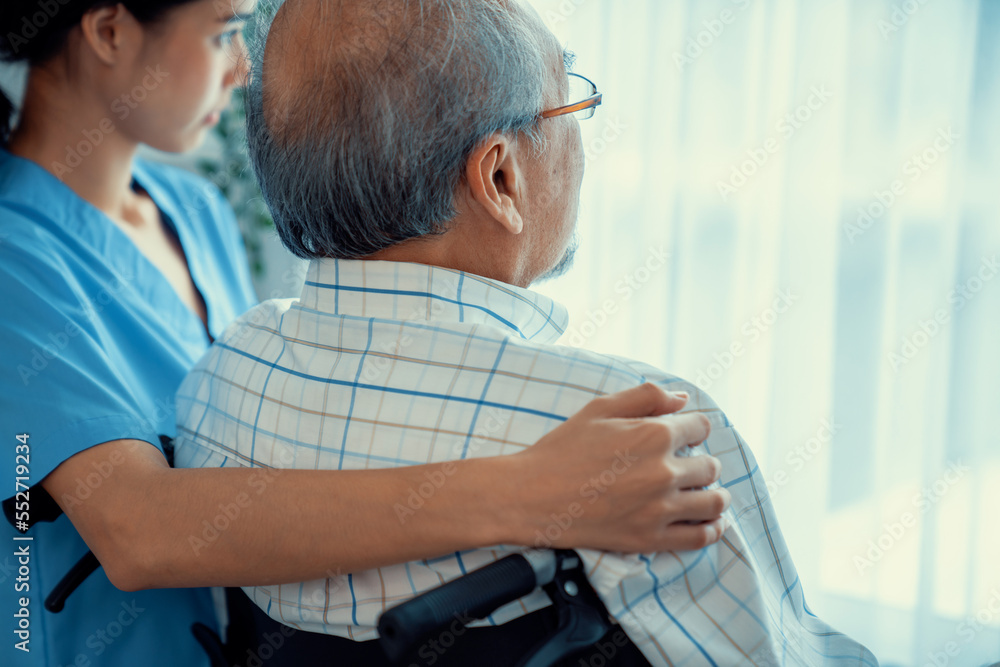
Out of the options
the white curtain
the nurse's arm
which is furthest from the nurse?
the white curtain

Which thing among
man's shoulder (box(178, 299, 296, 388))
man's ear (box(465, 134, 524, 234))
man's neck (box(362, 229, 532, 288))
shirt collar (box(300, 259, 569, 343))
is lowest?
man's shoulder (box(178, 299, 296, 388))

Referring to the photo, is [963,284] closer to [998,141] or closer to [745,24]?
[998,141]

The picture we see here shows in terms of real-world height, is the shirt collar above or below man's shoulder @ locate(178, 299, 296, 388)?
above

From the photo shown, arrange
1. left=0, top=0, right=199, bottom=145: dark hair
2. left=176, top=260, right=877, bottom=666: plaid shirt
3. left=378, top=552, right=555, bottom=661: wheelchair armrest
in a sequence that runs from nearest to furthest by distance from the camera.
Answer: left=378, top=552, right=555, bottom=661: wheelchair armrest, left=176, top=260, right=877, bottom=666: plaid shirt, left=0, top=0, right=199, bottom=145: dark hair

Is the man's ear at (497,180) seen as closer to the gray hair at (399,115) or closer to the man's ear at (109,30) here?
the gray hair at (399,115)

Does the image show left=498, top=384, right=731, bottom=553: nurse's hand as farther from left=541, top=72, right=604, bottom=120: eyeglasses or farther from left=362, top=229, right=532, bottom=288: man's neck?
left=541, top=72, right=604, bottom=120: eyeglasses

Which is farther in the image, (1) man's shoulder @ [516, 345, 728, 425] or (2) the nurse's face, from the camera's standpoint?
(2) the nurse's face

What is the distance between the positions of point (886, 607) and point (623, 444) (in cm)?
124

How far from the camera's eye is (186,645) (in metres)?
0.89

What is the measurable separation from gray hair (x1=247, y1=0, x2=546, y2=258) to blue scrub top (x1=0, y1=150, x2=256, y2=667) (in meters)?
0.32

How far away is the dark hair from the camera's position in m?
0.90

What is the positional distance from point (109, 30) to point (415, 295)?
65 centimetres

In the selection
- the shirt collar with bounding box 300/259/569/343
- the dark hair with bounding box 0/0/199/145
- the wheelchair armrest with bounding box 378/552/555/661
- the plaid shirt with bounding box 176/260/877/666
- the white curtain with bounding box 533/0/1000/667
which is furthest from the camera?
the white curtain with bounding box 533/0/1000/667

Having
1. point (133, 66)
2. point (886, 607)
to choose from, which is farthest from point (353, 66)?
point (886, 607)
